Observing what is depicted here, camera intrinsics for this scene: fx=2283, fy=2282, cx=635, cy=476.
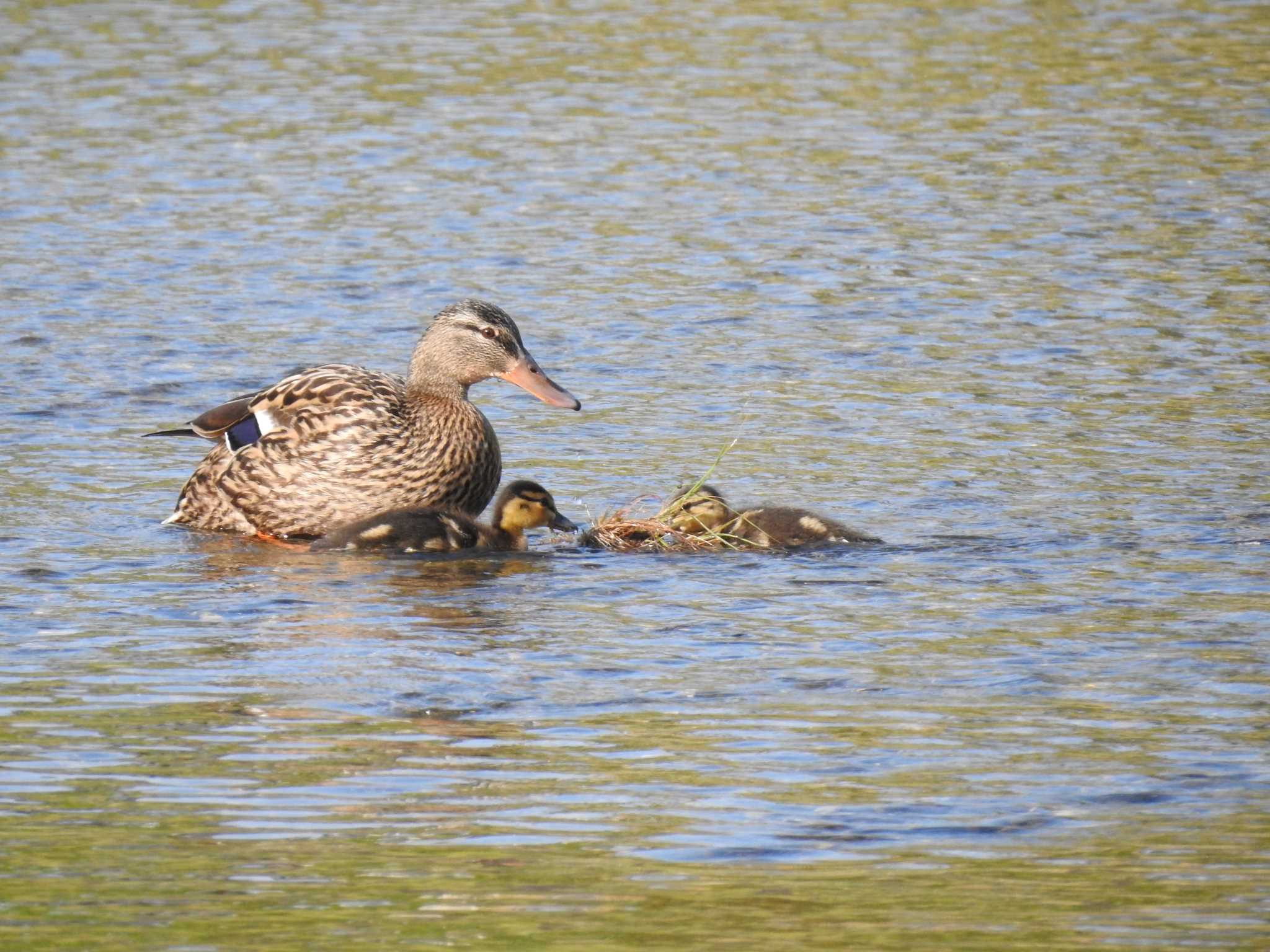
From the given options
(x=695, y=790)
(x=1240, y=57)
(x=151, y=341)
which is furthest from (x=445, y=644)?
(x=1240, y=57)

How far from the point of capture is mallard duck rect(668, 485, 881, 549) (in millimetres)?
7543

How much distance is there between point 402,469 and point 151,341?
10.5 feet

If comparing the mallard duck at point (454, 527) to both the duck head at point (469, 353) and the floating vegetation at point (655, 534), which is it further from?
the duck head at point (469, 353)

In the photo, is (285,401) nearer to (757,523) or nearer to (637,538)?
(637,538)

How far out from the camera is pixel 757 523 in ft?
25.1

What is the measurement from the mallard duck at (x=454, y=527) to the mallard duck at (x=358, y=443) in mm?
219

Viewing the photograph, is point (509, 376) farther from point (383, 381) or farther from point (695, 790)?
point (695, 790)

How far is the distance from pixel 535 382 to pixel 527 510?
792 mm

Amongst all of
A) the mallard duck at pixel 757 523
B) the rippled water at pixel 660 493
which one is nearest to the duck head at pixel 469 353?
the rippled water at pixel 660 493

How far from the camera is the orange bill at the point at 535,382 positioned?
27.4 feet

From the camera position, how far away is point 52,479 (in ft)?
27.8

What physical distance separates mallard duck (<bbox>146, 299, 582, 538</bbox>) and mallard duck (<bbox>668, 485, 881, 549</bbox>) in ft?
2.26

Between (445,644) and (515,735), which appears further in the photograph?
(445,644)

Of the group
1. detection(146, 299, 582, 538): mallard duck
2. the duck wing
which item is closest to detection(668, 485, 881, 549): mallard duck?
detection(146, 299, 582, 538): mallard duck
